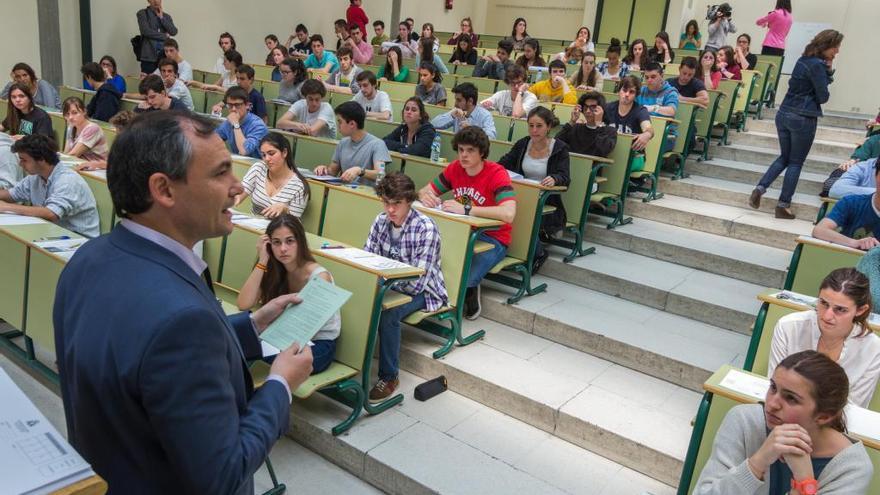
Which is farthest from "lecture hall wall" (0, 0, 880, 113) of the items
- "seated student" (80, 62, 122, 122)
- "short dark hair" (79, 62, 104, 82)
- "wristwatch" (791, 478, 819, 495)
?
"wristwatch" (791, 478, 819, 495)

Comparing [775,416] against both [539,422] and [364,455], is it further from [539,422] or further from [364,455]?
[364,455]

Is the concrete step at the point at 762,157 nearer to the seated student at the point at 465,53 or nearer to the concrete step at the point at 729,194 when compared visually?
the concrete step at the point at 729,194

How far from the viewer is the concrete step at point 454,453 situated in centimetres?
271

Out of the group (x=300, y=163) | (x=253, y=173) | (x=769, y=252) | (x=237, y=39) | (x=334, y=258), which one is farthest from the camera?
(x=237, y=39)

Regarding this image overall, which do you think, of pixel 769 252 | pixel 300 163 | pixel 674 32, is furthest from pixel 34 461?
→ pixel 674 32

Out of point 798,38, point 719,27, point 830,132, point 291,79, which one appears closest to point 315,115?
point 291,79

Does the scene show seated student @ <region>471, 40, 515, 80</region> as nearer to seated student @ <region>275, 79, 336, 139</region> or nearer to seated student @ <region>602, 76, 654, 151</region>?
seated student @ <region>602, 76, 654, 151</region>

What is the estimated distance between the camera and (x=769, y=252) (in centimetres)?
477

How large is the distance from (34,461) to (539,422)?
2.53 meters

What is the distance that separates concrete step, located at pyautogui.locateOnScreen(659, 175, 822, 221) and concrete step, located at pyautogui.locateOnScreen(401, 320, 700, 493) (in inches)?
113

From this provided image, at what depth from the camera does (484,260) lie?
12.9 ft

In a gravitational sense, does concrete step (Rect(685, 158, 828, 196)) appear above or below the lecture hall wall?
below

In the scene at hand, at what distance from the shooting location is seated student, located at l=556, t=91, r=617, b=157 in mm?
5039

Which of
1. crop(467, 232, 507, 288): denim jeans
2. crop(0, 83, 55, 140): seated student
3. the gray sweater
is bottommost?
crop(467, 232, 507, 288): denim jeans
